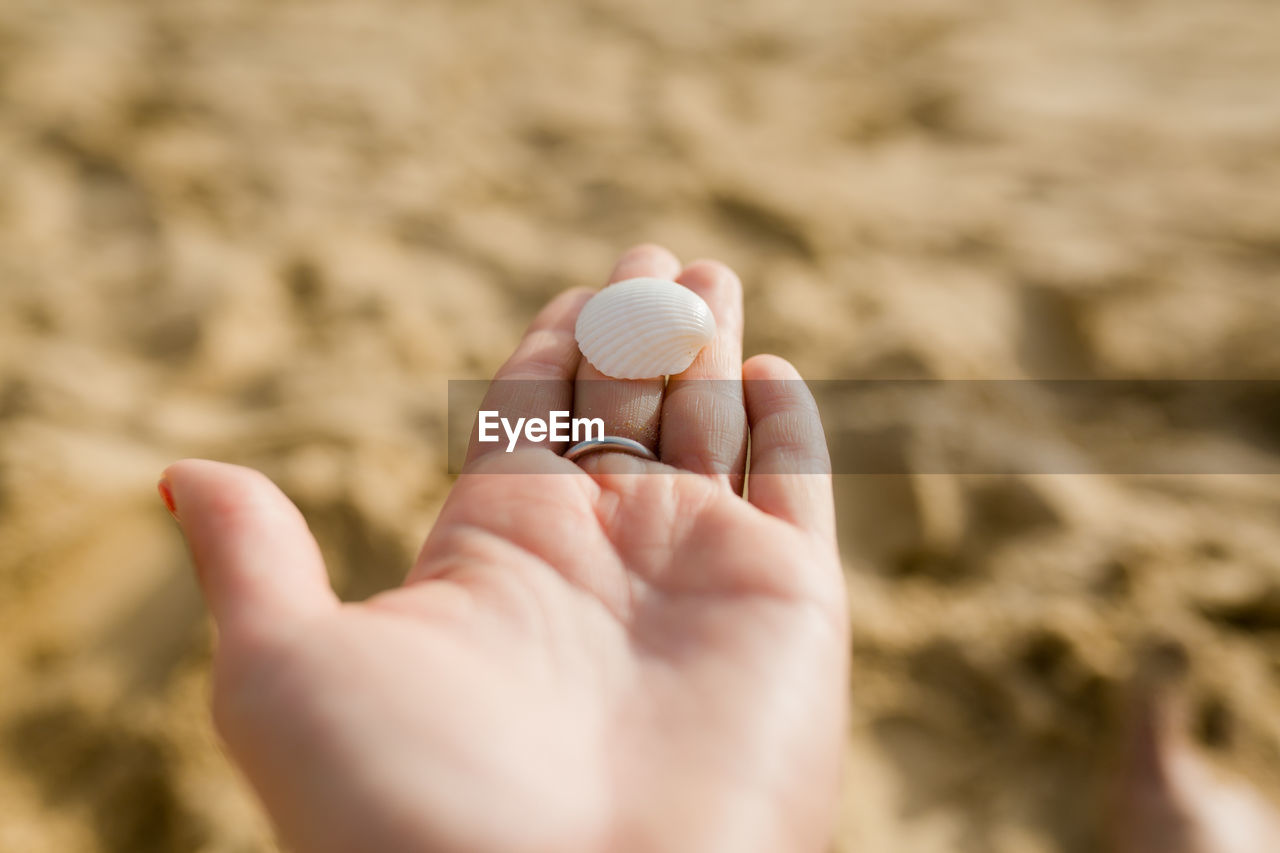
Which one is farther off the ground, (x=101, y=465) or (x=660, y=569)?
(x=660, y=569)

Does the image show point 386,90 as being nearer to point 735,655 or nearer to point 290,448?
point 290,448

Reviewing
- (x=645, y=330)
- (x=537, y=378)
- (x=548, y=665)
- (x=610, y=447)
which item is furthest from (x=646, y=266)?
(x=548, y=665)

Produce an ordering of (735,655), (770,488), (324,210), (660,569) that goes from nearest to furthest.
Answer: (735,655) < (660,569) < (770,488) < (324,210)

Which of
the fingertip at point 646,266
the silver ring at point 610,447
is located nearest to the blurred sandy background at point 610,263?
the fingertip at point 646,266

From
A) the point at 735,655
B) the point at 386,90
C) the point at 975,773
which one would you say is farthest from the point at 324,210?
the point at 975,773

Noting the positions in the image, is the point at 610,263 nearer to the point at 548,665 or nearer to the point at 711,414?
the point at 711,414
